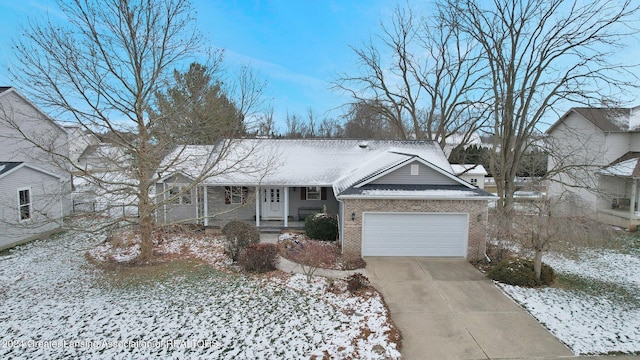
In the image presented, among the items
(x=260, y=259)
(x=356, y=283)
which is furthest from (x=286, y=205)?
(x=356, y=283)

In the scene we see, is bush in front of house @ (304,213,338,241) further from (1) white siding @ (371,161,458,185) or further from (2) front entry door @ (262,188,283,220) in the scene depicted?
(2) front entry door @ (262,188,283,220)

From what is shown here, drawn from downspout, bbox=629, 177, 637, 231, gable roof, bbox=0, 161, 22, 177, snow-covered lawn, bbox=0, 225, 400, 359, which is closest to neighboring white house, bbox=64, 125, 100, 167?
gable roof, bbox=0, 161, 22, 177

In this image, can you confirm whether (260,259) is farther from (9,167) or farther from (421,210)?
(9,167)

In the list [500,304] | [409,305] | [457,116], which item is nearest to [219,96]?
[409,305]

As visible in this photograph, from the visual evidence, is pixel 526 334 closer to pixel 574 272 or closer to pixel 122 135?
pixel 574 272

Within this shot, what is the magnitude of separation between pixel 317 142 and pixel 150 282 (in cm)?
1170

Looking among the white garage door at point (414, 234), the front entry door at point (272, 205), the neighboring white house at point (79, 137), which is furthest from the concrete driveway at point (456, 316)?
the neighboring white house at point (79, 137)

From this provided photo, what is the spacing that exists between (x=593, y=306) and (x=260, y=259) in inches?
373

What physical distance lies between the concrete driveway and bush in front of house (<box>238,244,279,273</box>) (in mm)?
3277

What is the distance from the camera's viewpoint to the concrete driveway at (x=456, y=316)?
6.46 metres

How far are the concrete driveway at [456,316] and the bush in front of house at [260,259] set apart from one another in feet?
10.7

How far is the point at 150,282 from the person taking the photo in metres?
9.62

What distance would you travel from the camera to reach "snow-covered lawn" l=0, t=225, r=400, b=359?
6.44 metres

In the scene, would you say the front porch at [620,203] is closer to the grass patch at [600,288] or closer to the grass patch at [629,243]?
the grass patch at [629,243]
